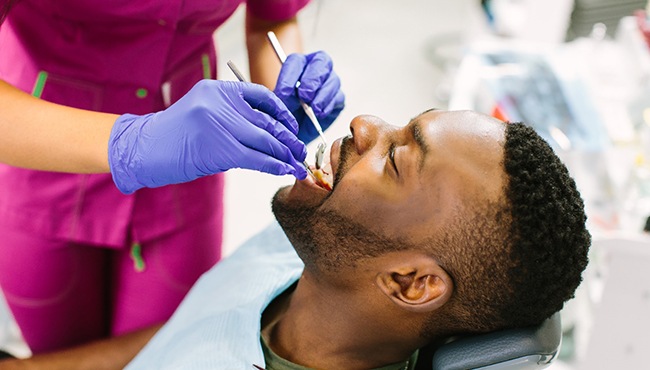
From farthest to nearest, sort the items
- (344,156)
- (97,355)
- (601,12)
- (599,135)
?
1. (601,12)
2. (599,135)
3. (97,355)
4. (344,156)

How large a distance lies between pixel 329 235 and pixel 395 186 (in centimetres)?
15

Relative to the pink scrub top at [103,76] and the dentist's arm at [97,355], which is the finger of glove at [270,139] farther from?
the dentist's arm at [97,355]

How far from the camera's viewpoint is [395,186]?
1175mm

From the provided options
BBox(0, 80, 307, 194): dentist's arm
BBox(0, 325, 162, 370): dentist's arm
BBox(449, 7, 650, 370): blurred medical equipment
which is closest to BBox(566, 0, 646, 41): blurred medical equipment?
BBox(449, 7, 650, 370): blurred medical equipment

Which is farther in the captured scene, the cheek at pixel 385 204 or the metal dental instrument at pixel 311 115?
the metal dental instrument at pixel 311 115

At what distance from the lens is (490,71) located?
7.47ft

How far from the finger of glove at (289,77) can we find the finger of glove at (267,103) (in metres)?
0.18

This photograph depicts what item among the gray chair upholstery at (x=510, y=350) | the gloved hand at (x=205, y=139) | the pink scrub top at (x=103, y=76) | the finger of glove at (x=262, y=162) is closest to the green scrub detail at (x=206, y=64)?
the pink scrub top at (x=103, y=76)

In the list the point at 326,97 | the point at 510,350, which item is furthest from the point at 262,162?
the point at 510,350

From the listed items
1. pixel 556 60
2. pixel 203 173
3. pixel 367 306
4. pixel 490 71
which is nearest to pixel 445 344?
pixel 367 306

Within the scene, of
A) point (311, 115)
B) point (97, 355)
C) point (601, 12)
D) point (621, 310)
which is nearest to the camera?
point (311, 115)

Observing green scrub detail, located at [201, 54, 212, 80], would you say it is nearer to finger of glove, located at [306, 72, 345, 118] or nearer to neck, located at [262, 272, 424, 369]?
finger of glove, located at [306, 72, 345, 118]

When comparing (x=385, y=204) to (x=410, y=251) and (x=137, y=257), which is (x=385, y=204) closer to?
(x=410, y=251)

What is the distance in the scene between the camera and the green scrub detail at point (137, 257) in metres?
1.62
